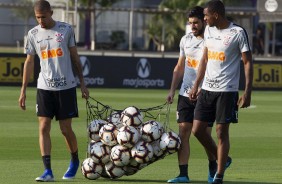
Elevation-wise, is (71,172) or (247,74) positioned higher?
(247,74)

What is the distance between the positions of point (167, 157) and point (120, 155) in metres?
3.37

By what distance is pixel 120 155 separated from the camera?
1138cm

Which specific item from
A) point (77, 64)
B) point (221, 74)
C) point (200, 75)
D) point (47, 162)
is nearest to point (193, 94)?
point (200, 75)

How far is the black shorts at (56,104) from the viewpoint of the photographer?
11773mm

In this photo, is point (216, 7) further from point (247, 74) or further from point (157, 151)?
point (157, 151)

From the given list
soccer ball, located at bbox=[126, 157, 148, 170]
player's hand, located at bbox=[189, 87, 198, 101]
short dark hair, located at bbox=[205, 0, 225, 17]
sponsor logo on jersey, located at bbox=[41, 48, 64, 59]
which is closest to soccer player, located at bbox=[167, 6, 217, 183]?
player's hand, located at bbox=[189, 87, 198, 101]

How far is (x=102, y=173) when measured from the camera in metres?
11.6

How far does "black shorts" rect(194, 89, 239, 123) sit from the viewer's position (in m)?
11.2

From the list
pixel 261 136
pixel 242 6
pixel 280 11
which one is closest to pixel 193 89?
pixel 261 136

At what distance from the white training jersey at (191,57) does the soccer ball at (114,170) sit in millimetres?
1283

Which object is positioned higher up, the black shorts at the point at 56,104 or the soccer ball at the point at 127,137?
the black shorts at the point at 56,104

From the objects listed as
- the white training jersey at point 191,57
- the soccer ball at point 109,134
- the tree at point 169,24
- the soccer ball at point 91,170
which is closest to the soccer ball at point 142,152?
the soccer ball at point 109,134

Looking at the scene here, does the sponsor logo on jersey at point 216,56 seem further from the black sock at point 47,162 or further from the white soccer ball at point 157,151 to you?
the black sock at point 47,162

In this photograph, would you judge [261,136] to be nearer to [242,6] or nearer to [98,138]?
[98,138]
